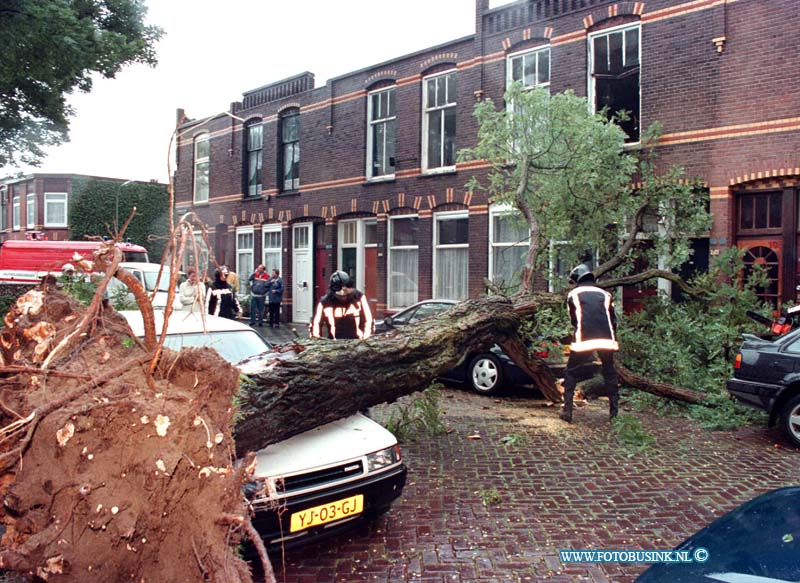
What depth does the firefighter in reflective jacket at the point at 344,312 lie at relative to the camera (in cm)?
761

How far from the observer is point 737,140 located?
11.5 metres

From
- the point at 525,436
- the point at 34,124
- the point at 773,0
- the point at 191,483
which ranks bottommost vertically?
the point at 525,436

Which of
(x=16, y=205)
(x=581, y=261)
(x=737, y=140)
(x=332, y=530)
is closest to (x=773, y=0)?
(x=737, y=140)

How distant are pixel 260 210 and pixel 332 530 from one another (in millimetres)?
19205

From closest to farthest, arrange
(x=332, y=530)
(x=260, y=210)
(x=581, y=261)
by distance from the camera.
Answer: (x=332, y=530), (x=581, y=261), (x=260, y=210)

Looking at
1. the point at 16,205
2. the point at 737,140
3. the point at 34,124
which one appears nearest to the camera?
the point at 737,140

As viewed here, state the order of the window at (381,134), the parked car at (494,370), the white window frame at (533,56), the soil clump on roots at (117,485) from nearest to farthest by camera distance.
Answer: the soil clump on roots at (117,485) → the parked car at (494,370) → the white window frame at (533,56) → the window at (381,134)

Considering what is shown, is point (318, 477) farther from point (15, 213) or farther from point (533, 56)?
point (15, 213)

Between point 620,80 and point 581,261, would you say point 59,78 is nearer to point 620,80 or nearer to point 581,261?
point 581,261

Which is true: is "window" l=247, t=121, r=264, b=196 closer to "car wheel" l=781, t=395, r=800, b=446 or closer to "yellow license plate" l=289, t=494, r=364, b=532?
"car wheel" l=781, t=395, r=800, b=446

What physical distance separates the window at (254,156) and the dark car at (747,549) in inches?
822

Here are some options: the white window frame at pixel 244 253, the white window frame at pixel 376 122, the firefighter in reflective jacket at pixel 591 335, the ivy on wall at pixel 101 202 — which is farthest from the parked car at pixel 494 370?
the ivy on wall at pixel 101 202

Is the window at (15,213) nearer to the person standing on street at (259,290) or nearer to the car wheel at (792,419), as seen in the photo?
the person standing on street at (259,290)

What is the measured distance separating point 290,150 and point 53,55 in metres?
9.99
